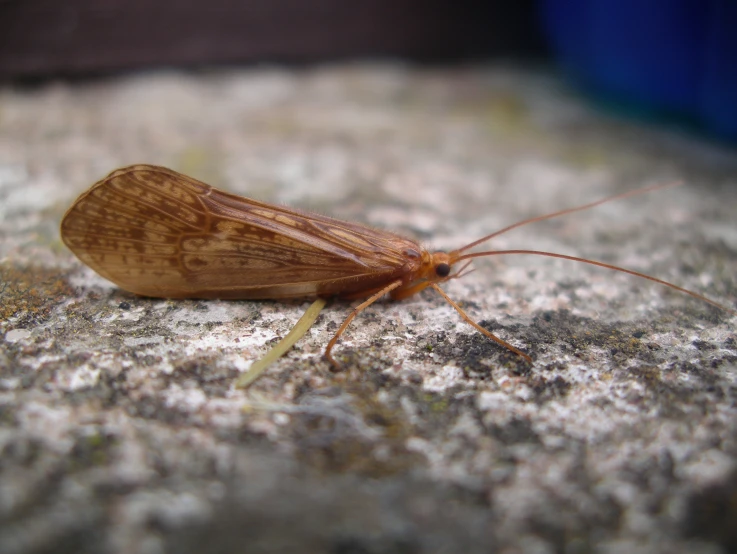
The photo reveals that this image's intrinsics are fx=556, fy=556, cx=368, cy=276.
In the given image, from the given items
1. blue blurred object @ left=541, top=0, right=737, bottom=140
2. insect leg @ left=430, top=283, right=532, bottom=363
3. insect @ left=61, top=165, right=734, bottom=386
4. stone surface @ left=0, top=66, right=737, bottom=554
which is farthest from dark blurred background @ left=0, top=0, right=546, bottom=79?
insect leg @ left=430, top=283, right=532, bottom=363

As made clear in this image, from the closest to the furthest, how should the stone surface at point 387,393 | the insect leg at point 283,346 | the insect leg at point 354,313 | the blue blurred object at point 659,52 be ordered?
the stone surface at point 387,393 < the insect leg at point 283,346 < the insect leg at point 354,313 < the blue blurred object at point 659,52

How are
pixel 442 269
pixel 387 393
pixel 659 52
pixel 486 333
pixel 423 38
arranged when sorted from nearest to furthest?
1. pixel 387 393
2. pixel 486 333
3. pixel 442 269
4. pixel 659 52
5. pixel 423 38

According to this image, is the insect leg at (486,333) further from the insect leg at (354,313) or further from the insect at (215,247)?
the insect leg at (354,313)

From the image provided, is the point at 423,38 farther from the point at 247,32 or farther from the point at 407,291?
the point at 407,291

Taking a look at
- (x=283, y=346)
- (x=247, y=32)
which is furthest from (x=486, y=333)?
(x=247, y=32)

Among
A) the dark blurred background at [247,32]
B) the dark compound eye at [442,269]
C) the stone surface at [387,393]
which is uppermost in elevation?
the dark blurred background at [247,32]

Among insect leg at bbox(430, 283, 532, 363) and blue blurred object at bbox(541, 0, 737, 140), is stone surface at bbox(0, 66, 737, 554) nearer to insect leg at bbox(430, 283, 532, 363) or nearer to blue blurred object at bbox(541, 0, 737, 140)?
insect leg at bbox(430, 283, 532, 363)

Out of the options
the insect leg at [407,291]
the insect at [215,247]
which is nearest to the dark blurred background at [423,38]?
the insect at [215,247]
